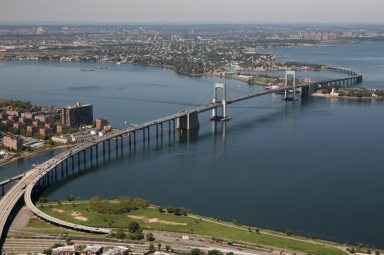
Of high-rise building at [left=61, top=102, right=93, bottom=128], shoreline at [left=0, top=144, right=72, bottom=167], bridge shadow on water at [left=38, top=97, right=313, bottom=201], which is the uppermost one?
high-rise building at [left=61, top=102, right=93, bottom=128]

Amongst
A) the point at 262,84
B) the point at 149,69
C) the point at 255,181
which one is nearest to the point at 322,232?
the point at 255,181

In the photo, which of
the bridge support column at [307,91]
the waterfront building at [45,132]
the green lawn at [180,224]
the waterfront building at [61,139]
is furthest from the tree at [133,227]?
the bridge support column at [307,91]

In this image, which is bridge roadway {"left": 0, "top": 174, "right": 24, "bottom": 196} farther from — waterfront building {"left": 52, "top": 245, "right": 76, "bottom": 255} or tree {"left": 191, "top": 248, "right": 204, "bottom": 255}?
tree {"left": 191, "top": 248, "right": 204, "bottom": 255}

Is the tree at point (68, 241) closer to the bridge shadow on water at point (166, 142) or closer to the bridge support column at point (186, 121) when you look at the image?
the bridge shadow on water at point (166, 142)

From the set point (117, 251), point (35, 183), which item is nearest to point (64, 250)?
point (117, 251)

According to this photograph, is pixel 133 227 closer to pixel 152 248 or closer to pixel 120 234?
pixel 120 234

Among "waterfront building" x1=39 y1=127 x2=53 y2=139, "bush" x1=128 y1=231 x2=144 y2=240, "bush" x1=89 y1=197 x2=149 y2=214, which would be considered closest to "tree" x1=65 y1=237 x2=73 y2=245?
"bush" x1=128 y1=231 x2=144 y2=240

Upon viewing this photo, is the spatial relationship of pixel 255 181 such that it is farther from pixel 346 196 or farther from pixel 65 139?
pixel 65 139
